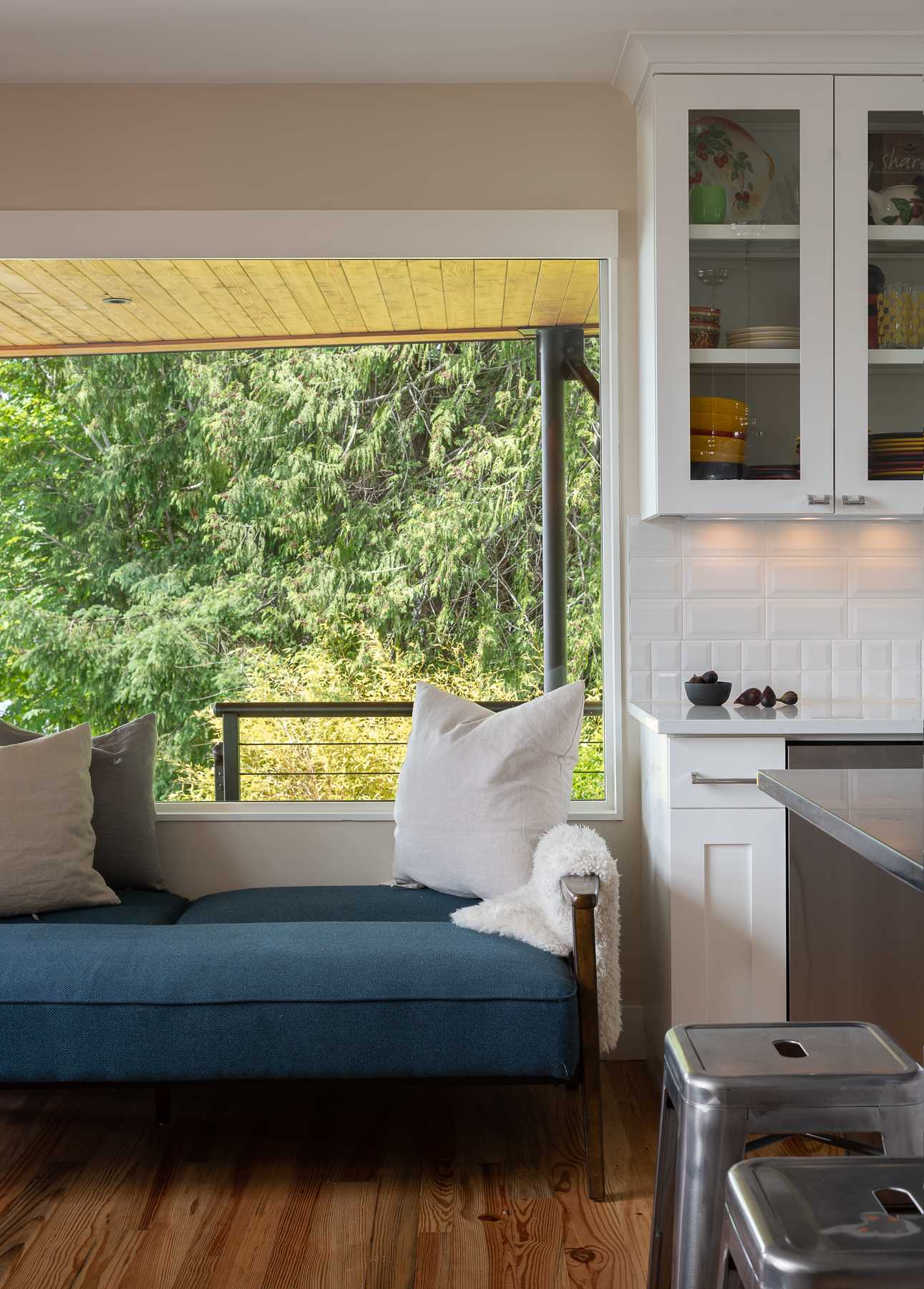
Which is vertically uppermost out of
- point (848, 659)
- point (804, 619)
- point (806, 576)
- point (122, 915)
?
point (806, 576)

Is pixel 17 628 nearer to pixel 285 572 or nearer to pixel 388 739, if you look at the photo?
pixel 285 572

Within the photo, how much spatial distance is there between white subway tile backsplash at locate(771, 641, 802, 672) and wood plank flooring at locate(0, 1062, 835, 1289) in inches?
48.3

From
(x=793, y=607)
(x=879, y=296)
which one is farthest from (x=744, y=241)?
A: (x=793, y=607)

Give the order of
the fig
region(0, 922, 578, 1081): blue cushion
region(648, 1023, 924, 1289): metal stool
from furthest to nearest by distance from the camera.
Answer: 1. the fig
2. region(0, 922, 578, 1081): blue cushion
3. region(648, 1023, 924, 1289): metal stool

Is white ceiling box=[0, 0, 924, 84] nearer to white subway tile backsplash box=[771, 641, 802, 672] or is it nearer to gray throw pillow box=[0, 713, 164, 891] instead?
white subway tile backsplash box=[771, 641, 802, 672]

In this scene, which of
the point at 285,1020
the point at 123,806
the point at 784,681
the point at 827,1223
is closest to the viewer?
the point at 827,1223

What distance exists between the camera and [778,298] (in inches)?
115

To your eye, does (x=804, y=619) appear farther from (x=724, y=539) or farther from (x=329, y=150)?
(x=329, y=150)

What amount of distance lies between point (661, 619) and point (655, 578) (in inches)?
4.8

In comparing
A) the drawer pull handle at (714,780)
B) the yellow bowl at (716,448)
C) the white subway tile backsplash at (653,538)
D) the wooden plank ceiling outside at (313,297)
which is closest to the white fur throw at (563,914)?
the drawer pull handle at (714,780)

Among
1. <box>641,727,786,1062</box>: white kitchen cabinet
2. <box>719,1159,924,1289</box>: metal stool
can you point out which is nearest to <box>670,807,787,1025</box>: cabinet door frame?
<box>641,727,786,1062</box>: white kitchen cabinet

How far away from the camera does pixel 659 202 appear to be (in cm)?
289

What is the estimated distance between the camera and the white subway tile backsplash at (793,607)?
3170 millimetres

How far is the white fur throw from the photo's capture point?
2.43m
